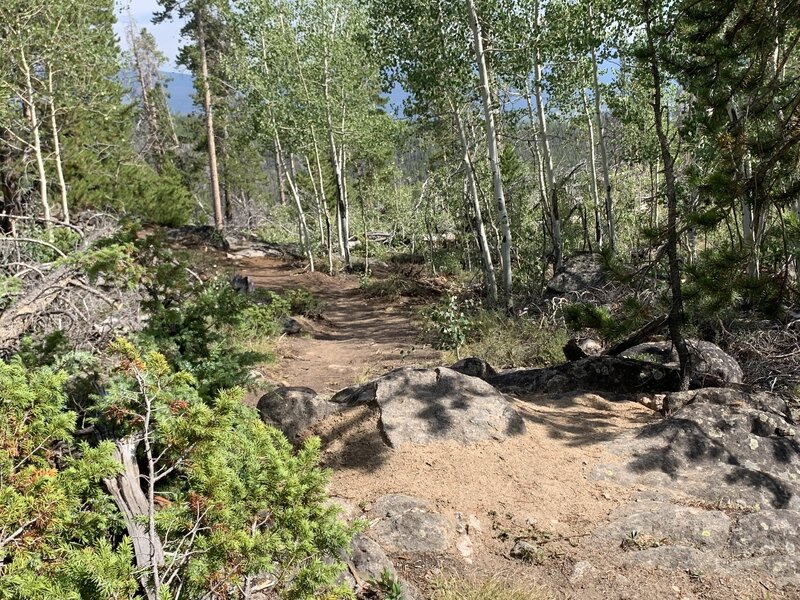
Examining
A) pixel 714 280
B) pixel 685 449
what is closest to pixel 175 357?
pixel 685 449

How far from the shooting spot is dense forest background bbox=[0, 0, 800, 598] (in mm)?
2420

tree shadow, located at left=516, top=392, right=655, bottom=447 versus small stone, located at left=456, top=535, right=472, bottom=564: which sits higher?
tree shadow, located at left=516, top=392, right=655, bottom=447

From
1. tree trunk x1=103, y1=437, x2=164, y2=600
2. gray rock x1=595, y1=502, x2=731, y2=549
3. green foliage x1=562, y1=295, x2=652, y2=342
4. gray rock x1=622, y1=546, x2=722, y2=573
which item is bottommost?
gray rock x1=622, y1=546, x2=722, y2=573

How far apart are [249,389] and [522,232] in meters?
12.4

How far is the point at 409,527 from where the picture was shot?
411cm

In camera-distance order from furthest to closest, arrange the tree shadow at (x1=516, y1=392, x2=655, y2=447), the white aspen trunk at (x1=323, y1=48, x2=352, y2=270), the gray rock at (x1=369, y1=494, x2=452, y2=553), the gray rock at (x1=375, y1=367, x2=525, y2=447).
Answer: the white aspen trunk at (x1=323, y1=48, x2=352, y2=270), the tree shadow at (x1=516, y1=392, x2=655, y2=447), the gray rock at (x1=375, y1=367, x2=525, y2=447), the gray rock at (x1=369, y1=494, x2=452, y2=553)

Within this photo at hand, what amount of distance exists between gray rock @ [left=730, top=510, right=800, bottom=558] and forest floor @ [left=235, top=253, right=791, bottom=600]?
260 millimetres

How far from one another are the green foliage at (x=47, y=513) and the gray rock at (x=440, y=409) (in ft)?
8.48

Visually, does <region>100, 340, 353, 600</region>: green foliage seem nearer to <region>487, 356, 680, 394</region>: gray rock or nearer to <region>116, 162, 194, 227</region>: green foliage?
<region>487, 356, 680, 394</region>: gray rock

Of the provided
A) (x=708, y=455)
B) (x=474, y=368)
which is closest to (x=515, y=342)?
(x=474, y=368)

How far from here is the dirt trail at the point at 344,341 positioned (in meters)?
9.26

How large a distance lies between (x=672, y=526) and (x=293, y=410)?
3.13 metres

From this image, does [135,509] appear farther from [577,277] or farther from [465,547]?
[577,277]

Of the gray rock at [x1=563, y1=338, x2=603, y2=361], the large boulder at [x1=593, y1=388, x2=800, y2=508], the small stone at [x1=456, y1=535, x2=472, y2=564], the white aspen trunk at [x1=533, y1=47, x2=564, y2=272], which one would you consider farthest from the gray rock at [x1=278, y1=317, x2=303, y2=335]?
the small stone at [x1=456, y1=535, x2=472, y2=564]
